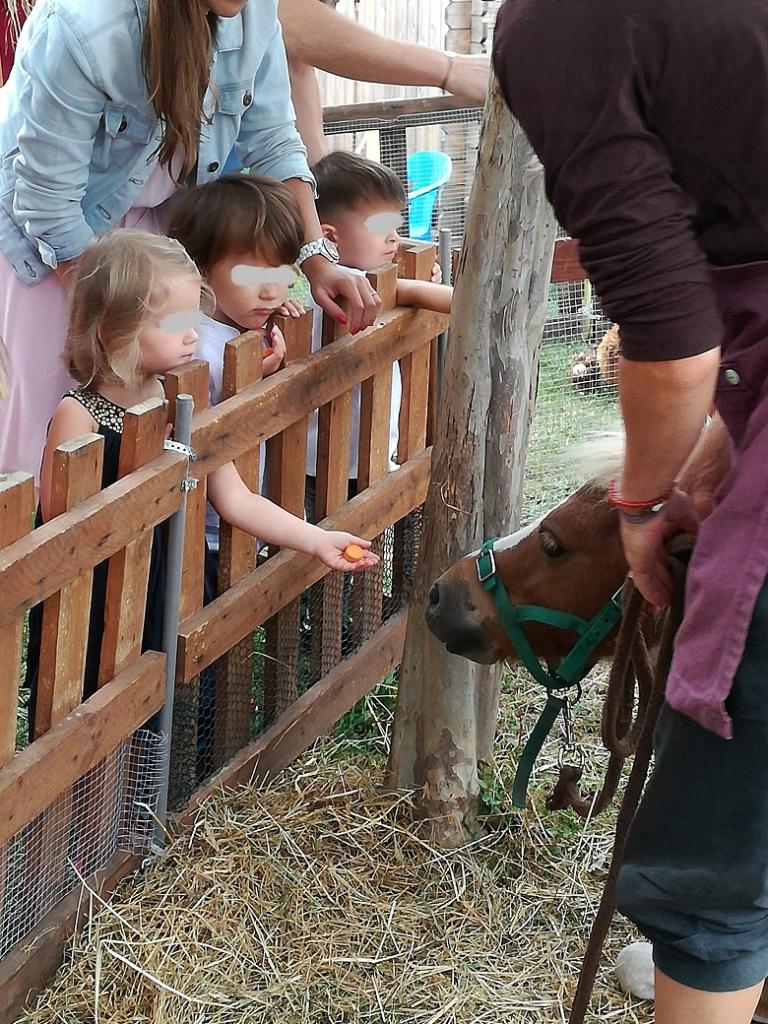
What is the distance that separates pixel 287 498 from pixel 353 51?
157cm

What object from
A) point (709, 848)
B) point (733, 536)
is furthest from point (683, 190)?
point (709, 848)

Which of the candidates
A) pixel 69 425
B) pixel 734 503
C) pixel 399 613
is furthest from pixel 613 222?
pixel 399 613

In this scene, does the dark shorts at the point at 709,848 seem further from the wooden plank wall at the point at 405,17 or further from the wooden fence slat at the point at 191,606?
the wooden plank wall at the point at 405,17

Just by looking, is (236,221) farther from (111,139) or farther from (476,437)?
(476,437)

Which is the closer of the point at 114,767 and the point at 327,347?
the point at 114,767

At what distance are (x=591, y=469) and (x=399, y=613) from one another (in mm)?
1469

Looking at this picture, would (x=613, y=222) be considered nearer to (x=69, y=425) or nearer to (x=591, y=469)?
(x=591, y=469)

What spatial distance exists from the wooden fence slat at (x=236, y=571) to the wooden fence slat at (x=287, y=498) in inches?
3.8

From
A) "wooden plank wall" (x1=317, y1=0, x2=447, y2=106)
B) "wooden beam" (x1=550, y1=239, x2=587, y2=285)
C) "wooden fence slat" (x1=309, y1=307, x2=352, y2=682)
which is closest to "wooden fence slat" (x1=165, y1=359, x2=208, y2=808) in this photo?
"wooden fence slat" (x1=309, y1=307, x2=352, y2=682)

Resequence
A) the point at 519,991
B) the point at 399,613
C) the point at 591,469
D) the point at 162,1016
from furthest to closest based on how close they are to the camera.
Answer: the point at 399,613 < the point at 519,991 < the point at 162,1016 < the point at 591,469

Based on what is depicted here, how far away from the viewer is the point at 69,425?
2408mm

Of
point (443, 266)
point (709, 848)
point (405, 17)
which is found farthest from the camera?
point (405, 17)

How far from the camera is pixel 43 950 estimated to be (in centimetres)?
237

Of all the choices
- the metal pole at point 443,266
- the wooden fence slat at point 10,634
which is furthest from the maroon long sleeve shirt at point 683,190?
the metal pole at point 443,266
